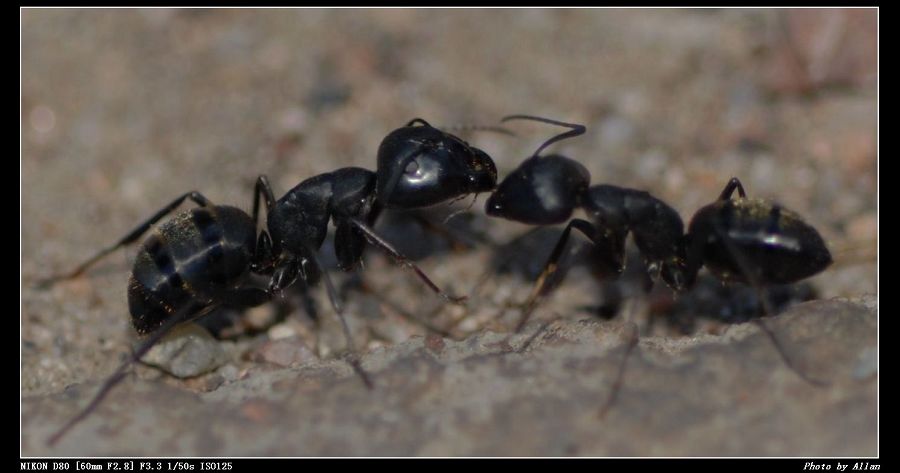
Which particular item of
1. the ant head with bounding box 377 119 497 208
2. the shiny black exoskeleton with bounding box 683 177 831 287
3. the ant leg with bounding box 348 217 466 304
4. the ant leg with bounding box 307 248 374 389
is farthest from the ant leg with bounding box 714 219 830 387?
the ant leg with bounding box 307 248 374 389

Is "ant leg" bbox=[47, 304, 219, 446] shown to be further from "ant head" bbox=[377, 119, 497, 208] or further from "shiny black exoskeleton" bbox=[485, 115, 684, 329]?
"shiny black exoskeleton" bbox=[485, 115, 684, 329]

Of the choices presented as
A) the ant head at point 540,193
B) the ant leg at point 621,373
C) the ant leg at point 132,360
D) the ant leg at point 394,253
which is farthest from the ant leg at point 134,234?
the ant leg at point 621,373

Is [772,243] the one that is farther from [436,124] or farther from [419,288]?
[436,124]

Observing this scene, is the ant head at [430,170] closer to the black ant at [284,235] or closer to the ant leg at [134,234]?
the black ant at [284,235]

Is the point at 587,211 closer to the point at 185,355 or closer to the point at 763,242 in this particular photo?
the point at 763,242
